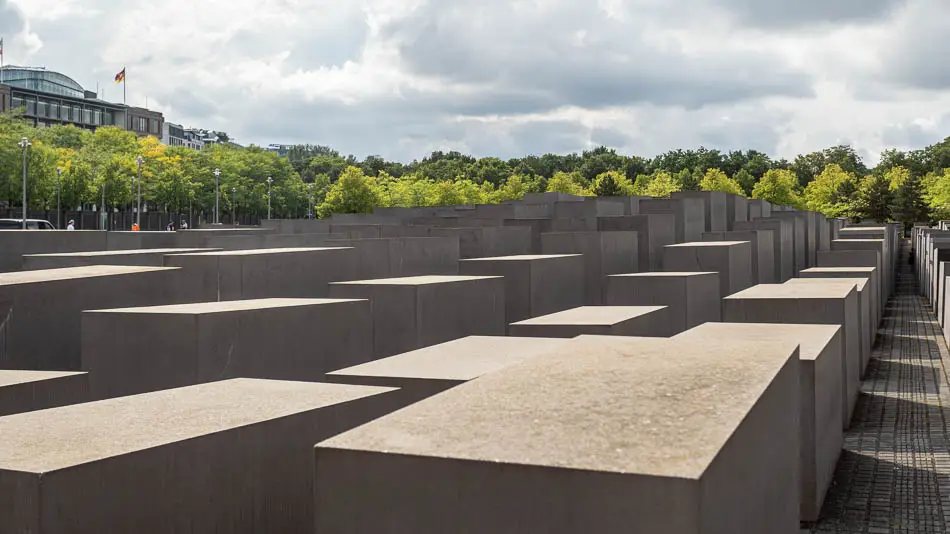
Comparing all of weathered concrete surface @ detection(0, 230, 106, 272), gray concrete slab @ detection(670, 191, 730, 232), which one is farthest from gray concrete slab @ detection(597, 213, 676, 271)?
weathered concrete surface @ detection(0, 230, 106, 272)

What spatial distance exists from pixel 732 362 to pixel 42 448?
11.6 feet

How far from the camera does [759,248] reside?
73.1 ft

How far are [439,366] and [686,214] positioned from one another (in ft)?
65.3

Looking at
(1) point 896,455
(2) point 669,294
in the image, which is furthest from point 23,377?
(2) point 669,294

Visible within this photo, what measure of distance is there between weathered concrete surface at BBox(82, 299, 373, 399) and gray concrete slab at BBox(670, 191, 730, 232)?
21092 millimetres

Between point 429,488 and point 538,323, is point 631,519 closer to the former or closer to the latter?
Result: point 429,488

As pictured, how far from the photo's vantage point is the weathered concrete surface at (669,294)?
1402 cm

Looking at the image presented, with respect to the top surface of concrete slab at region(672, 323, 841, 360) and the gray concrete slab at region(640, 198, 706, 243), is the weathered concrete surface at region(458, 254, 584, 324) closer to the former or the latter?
the top surface of concrete slab at region(672, 323, 841, 360)

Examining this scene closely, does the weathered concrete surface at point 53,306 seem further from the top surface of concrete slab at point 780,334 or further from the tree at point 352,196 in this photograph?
the tree at point 352,196

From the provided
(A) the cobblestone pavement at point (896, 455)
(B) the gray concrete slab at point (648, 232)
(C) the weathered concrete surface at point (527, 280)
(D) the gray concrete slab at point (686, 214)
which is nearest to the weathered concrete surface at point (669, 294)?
(C) the weathered concrete surface at point (527, 280)

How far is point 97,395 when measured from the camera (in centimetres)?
816

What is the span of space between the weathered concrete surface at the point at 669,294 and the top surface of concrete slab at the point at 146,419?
8.43m

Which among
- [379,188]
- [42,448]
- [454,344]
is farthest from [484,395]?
[379,188]

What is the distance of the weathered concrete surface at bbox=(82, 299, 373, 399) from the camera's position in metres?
8.09
